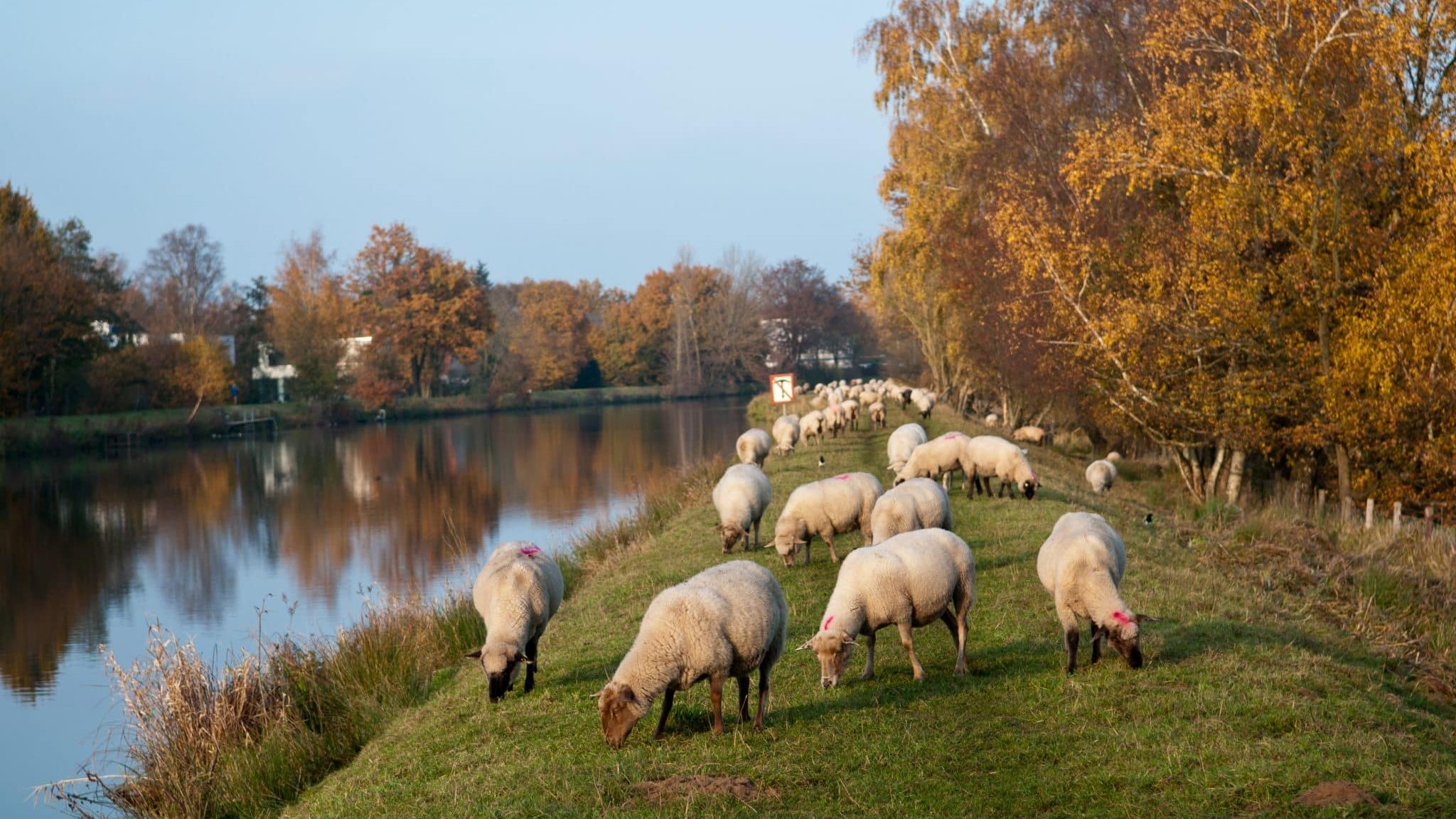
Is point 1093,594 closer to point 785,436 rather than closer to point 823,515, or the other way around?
point 823,515

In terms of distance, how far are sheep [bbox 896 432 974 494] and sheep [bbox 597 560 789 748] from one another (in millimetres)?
10793

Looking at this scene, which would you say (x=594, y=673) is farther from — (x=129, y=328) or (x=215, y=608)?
(x=129, y=328)

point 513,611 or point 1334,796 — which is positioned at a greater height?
point 513,611

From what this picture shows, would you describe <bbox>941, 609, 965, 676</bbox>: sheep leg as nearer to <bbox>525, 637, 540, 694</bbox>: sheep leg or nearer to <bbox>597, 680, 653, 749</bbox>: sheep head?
<bbox>597, 680, 653, 749</bbox>: sheep head

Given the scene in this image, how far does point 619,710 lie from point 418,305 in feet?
261

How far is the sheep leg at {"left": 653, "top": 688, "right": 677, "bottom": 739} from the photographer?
25.5 ft

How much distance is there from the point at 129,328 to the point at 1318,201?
213ft

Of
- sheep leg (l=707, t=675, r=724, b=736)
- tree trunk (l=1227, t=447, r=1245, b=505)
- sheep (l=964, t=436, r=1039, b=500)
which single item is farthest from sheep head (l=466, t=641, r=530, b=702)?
tree trunk (l=1227, t=447, r=1245, b=505)

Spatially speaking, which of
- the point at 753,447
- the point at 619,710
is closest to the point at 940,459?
the point at 753,447

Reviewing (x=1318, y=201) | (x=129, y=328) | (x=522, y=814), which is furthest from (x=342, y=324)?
(x=522, y=814)

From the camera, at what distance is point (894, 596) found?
8719 mm

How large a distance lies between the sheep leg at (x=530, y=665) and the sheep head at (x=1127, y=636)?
15.3 ft

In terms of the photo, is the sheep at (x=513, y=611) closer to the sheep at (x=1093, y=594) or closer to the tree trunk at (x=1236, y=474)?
the sheep at (x=1093, y=594)

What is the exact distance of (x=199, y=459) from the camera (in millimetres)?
50719
